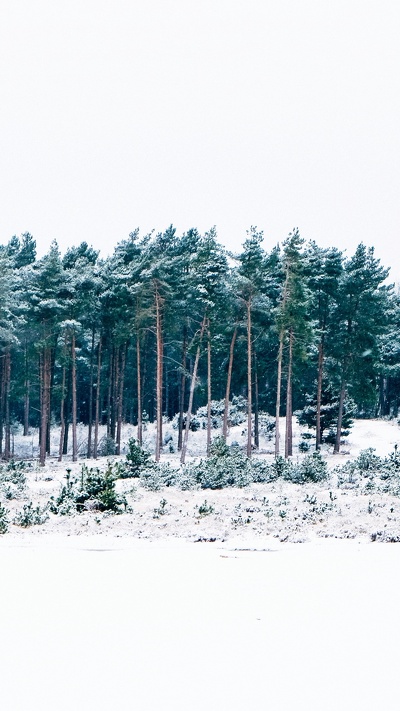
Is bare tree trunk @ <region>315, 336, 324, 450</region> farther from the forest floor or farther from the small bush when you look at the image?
the small bush

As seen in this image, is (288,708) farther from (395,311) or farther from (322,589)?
(395,311)

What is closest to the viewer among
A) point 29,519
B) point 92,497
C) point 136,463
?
point 29,519

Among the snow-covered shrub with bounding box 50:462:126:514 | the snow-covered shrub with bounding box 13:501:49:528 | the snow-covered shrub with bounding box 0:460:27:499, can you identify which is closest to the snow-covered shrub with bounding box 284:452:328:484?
the snow-covered shrub with bounding box 50:462:126:514

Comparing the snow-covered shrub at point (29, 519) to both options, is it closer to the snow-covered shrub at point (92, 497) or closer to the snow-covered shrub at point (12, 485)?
the snow-covered shrub at point (92, 497)

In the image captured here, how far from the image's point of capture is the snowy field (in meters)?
4.47

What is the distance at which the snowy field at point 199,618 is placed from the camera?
4.47 meters

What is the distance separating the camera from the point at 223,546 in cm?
1157

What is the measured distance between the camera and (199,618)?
6363mm

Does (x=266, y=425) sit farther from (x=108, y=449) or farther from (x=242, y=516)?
(x=242, y=516)

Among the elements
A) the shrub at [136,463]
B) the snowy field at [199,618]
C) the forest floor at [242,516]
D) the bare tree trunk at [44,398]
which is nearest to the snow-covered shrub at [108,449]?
the bare tree trunk at [44,398]

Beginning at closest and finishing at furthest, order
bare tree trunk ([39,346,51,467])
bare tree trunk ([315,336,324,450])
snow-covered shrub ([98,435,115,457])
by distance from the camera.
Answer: bare tree trunk ([39,346,51,467]), bare tree trunk ([315,336,324,450]), snow-covered shrub ([98,435,115,457])

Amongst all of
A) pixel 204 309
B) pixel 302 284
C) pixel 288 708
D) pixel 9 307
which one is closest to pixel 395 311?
pixel 302 284

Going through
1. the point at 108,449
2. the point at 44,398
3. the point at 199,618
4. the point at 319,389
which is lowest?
the point at 108,449

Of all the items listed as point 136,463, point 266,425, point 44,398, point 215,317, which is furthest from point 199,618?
point 266,425
